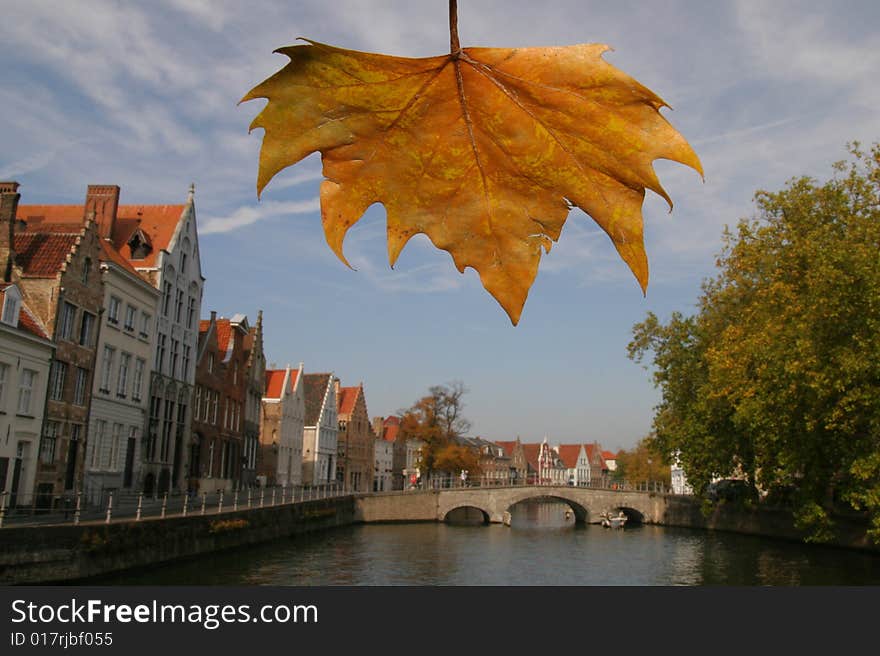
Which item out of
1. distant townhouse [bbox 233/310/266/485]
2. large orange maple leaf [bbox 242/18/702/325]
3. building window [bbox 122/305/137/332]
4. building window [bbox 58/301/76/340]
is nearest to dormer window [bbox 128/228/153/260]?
building window [bbox 122/305/137/332]

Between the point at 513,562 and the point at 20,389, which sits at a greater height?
the point at 20,389

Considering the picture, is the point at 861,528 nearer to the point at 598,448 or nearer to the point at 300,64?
the point at 300,64

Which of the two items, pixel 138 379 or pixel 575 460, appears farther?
pixel 575 460

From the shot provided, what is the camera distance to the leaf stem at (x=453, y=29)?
26.0 inches

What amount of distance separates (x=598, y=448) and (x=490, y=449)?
38.6 m

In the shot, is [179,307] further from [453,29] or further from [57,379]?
[453,29]

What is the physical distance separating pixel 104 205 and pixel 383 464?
4791 cm

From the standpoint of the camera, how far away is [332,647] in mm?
11766

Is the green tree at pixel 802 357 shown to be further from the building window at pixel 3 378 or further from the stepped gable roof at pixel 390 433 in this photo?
the stepped gable roof at pixel 390 433

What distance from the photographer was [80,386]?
23109 millimetres

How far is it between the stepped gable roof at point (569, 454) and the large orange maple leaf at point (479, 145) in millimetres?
119614

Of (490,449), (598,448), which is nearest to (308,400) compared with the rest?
(490,449)

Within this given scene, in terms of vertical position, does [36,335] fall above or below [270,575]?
above

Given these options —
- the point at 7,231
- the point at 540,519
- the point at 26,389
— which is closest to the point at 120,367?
the point at 26,389
